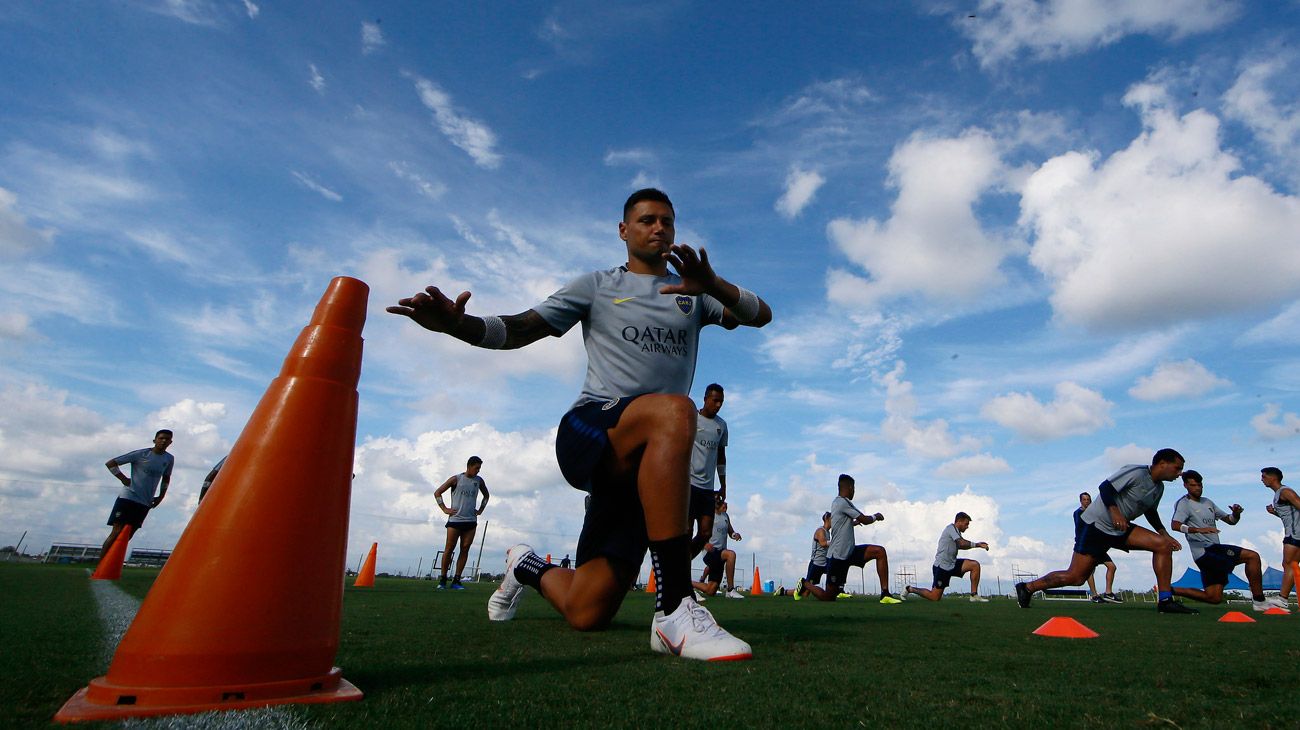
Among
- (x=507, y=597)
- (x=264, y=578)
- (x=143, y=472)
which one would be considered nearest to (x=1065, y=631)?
(x=507, y=597)

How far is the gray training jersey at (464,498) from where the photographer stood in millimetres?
11703

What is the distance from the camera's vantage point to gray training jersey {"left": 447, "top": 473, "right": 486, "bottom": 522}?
11703 mm

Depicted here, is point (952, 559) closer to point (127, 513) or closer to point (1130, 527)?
point (1130, 527)

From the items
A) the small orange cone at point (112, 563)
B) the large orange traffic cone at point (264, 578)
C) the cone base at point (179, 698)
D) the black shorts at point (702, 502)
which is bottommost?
the small orange cone at point (112, 563)

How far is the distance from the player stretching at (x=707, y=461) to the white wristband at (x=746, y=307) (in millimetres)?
5069

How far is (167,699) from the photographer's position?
5.05 feet

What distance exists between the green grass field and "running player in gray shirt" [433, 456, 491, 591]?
26.2 ft

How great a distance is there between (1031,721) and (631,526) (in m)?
2.24

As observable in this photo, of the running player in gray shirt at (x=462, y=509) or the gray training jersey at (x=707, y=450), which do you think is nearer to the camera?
the gray training jersey at (x=707, y=450)

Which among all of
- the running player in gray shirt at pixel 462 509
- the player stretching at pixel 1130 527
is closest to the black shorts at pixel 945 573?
the player stretching at pixel 1130 527

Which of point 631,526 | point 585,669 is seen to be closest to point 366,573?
point 631,526

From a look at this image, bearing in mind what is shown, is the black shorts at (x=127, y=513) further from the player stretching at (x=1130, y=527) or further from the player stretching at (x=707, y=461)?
the player stretching at (x=1130, y=527)

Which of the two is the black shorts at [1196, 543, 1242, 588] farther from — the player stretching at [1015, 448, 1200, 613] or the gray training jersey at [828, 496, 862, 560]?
the gray training jersey at [828, 496, 862, 560]

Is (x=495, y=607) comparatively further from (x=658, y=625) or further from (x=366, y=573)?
(x=366, y=573)
